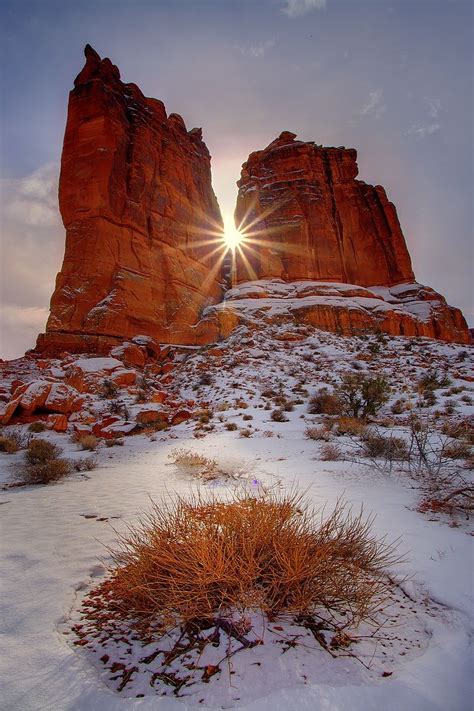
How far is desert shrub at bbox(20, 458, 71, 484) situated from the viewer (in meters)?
5.35

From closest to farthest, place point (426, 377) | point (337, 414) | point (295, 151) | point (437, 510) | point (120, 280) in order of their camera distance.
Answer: point (437, 510), point (337, 414), point (426, 377), point (120, 280), point (295, 151)

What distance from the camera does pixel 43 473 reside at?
5352 mm

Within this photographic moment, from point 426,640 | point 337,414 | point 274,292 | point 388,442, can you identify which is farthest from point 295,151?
point 426,640

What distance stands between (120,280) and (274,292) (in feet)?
40.9

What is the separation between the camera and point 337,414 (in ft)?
34.0

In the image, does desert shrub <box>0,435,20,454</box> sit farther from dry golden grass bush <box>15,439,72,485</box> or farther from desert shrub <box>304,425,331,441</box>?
desert shrub <box>304,425,331,441</box>

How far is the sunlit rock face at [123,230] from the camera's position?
829 inches

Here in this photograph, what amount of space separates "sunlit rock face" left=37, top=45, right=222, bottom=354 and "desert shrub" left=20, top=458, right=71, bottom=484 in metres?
15.3

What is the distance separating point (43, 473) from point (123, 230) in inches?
855

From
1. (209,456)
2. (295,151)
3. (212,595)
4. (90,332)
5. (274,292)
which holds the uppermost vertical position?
(295,151)

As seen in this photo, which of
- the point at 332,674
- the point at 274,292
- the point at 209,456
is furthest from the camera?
the point at 274,292

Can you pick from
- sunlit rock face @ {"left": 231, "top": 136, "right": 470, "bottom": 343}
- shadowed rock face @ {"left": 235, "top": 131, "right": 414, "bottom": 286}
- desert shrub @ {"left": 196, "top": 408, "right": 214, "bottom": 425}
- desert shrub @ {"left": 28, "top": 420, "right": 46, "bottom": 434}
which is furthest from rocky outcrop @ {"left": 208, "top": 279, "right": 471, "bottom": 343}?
desert shrub @ {"left": 28, "top": 420, "right": 46, "bottom": 434}

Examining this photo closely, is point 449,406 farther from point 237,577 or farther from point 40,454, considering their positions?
point 40,454

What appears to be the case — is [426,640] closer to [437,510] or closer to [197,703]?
[197,703]
